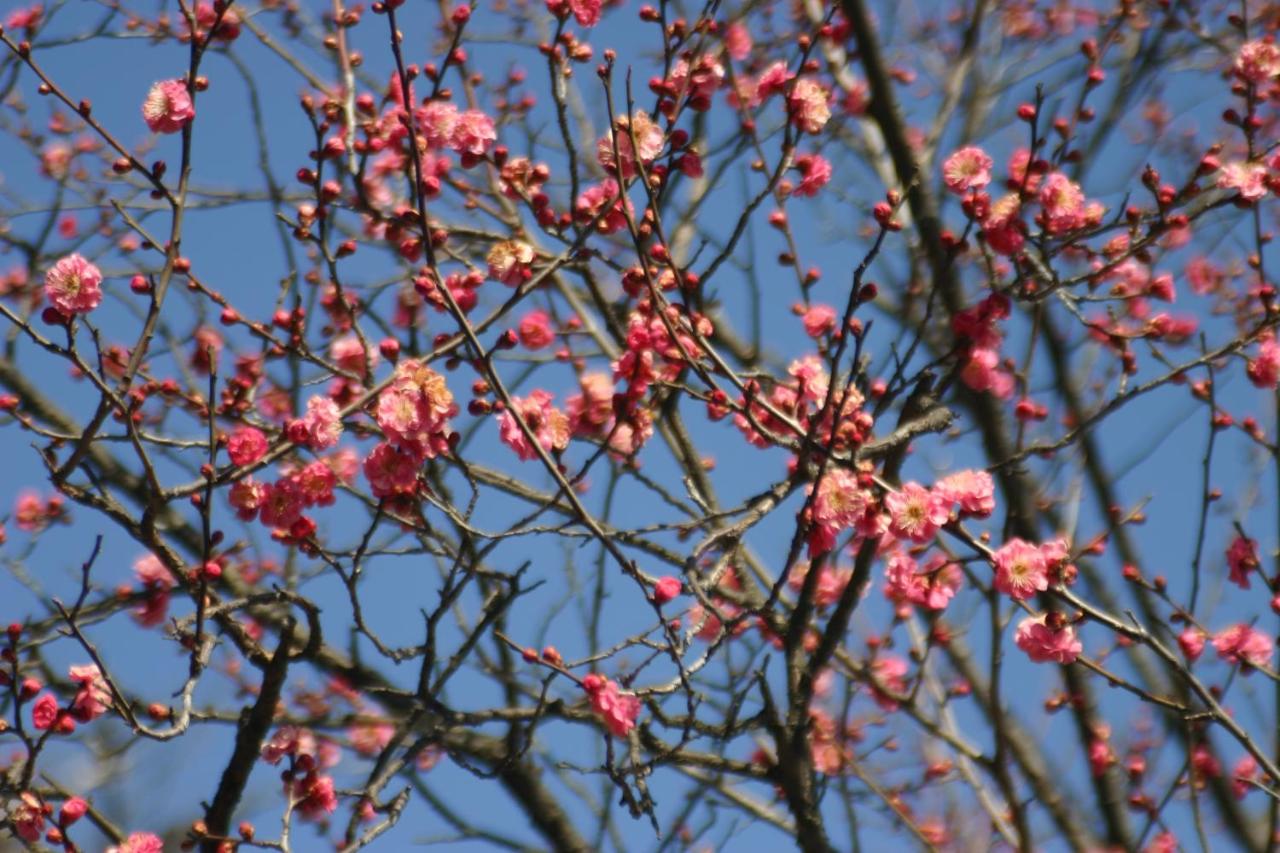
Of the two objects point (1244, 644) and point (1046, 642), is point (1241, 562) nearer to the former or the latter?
point (1244, 644)

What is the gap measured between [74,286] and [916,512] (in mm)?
2008

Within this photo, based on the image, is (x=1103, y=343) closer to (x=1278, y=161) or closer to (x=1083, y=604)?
(x=1278, y=161)

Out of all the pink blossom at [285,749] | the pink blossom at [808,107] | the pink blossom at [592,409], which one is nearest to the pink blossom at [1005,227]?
the pink blossom at [808,107]

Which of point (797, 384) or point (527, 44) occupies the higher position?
point (527, 44)

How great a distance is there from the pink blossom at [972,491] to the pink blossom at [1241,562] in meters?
0.90

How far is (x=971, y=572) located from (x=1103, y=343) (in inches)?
54.3

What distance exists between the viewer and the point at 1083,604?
9.48 ft

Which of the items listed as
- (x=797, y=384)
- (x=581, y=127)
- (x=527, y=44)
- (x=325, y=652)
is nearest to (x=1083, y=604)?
(x=797, y=384)

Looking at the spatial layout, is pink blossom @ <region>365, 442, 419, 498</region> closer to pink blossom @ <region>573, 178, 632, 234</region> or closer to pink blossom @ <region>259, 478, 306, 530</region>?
pink blossom @ <region>259, 478, 306, 530</region>

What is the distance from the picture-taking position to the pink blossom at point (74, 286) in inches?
116

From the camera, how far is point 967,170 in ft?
11.1

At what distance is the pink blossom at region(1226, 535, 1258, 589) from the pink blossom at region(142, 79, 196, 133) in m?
2.96

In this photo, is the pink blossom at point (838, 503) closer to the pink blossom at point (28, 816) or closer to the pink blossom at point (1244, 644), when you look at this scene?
the pink blossom at point (1244, 644)

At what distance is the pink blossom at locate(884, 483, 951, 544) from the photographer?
3043 mm
